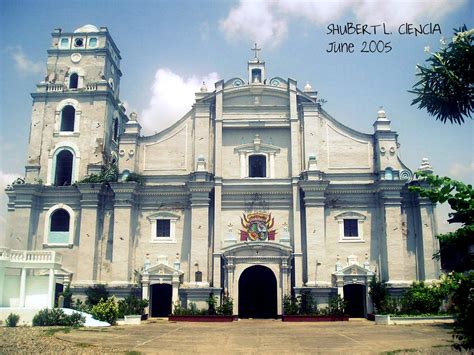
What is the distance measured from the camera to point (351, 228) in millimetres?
29047

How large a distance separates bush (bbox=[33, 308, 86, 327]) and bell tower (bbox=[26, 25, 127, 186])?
1048 cm

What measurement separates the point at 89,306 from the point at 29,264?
12.7ft

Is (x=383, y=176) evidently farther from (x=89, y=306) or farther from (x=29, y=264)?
→ (x=29, y=264)

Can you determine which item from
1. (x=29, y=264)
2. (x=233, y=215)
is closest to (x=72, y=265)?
(x=29, y=264)

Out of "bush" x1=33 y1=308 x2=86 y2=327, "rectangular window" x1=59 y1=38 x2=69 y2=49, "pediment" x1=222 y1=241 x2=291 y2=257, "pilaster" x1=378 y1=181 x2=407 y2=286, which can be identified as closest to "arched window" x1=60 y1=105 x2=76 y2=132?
"rectangular window" x1=59 y1=38 x2=69 y2=49

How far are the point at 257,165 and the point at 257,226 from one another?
4009 millimetres

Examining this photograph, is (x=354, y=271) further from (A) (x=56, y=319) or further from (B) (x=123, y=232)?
(A) (x=56, y=319)

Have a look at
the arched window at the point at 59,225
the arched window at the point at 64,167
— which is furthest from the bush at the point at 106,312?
the arched window at the point at 64,167

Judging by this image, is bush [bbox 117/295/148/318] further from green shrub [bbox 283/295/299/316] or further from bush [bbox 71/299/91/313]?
green shrub [bbox 283/295/299/316]

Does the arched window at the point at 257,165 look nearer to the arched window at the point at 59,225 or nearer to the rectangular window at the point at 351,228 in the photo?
the rectangular window at the point at 351,228

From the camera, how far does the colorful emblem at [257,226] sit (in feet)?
94.6

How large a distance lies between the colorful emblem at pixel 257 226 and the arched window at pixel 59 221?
1062 centimetres

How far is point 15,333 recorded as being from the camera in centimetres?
1733

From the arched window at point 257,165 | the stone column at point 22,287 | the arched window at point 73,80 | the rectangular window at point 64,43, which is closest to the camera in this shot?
the stone column at point 22,287
